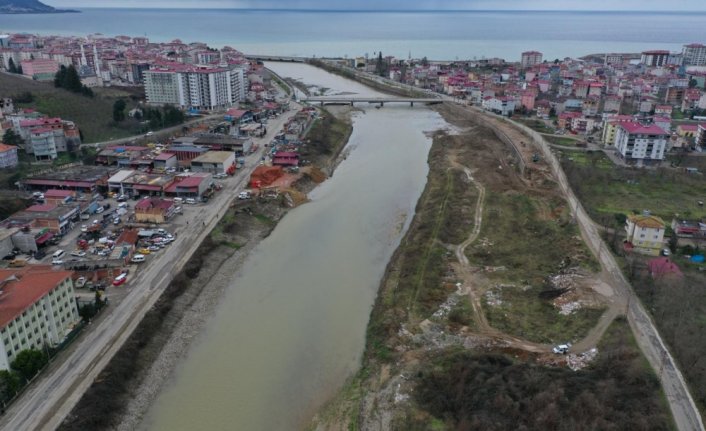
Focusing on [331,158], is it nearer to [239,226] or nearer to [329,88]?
[239,226]

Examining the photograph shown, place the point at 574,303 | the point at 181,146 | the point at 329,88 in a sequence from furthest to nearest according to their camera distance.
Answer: the point at 329,88, the point at 181,146, the point at 574,303

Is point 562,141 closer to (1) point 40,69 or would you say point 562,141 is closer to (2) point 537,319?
(2) point 537,319

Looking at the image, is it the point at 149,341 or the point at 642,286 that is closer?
the point at 149,341

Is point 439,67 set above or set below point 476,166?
above

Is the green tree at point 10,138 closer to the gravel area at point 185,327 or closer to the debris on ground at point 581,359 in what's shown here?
the gravel area at point 185,327

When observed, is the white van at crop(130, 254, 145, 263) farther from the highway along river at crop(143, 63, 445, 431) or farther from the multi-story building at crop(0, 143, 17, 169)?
the multi-story building at crop(0, 143, 17, 169)

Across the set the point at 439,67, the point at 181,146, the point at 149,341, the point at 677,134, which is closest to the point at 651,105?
the point at 677,134

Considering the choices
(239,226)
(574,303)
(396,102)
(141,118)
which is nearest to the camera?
(574,303)
